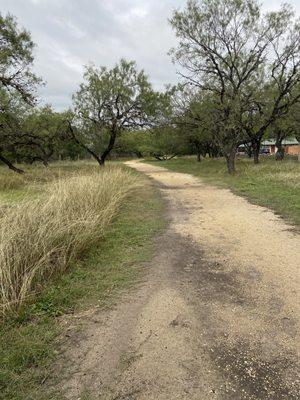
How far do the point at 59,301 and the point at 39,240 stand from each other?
3.68ft

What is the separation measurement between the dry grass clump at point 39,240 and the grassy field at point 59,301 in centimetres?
14

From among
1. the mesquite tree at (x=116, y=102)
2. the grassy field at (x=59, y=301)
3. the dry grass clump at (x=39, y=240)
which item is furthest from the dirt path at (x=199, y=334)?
the mesquite tree at (x=116, y=102)

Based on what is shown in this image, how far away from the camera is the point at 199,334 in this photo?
122 inches

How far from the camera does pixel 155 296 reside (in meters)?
3.89

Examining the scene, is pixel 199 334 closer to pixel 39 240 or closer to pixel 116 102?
pixel 39 240

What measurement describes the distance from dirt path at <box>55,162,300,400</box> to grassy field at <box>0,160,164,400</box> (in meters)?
0.21

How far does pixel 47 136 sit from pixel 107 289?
2514 centimetres

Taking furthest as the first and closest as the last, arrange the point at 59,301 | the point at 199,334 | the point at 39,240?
the point at 39,240, the point at 59,301, the point at 199,334

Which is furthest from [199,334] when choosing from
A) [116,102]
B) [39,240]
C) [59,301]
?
[116,102]

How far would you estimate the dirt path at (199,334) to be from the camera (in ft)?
8.13

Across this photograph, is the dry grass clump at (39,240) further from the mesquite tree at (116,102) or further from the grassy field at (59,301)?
the mesquite tree at (116,102)

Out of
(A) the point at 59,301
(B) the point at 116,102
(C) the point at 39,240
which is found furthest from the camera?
(B) the point at 116,102

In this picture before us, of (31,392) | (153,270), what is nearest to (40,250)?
(153,270)

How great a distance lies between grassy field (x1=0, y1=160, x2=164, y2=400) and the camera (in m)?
2.59
